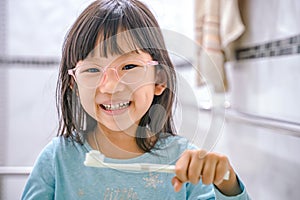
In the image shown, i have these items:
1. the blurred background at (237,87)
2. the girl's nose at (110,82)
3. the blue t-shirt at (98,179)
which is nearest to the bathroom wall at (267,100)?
the blurred background at (237,87)

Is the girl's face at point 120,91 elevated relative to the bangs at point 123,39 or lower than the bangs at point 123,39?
lower

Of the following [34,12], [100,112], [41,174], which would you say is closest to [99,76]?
[100,112]

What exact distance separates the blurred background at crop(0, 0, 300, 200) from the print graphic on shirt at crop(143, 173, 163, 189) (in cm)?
19

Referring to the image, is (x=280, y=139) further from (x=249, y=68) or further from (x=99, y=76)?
(x=99, y=76)

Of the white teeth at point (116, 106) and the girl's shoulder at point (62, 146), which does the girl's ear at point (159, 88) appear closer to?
the white teeth at point (116, 106)

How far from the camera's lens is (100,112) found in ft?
1.95

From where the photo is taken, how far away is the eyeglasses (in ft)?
1.88

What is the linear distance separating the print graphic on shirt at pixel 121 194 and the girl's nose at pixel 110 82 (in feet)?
0.51

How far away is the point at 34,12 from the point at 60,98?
1146 millimetres

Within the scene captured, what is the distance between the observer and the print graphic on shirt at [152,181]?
62 cm

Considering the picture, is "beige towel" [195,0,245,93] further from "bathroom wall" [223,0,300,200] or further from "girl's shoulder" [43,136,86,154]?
"girl's shoulder" [43,136,86,154]

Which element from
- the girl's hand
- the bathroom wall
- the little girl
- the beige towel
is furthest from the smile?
the beige towel

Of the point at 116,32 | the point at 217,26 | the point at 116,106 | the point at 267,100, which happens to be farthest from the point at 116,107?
the point at 217,26

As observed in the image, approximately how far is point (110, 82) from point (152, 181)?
0.53 ft
